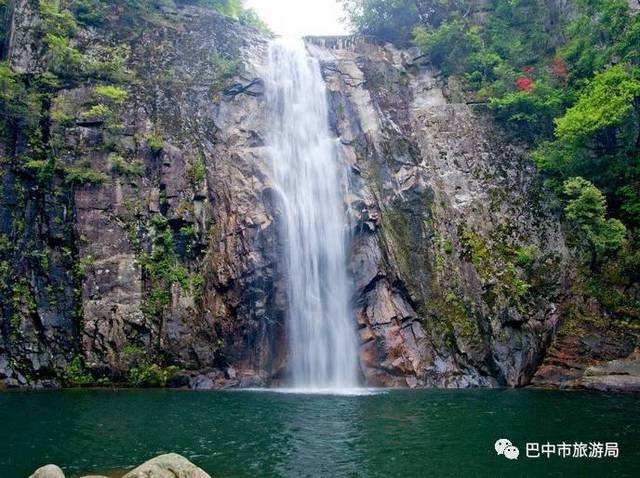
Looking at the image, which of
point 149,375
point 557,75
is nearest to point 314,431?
point 149,375

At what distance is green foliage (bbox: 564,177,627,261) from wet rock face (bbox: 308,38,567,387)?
240cm

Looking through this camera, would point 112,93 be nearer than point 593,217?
No

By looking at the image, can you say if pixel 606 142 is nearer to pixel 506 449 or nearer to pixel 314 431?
pixel 506 449

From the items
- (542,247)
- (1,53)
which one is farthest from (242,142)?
(542,247)

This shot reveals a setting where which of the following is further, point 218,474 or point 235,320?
point 235,320

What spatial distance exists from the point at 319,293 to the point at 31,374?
1170 centimetres

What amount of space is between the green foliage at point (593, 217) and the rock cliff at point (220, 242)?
2311mm

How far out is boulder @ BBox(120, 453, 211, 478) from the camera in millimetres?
7574

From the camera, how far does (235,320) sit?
21.7 m

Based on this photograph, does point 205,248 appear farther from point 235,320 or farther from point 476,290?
point 476,290

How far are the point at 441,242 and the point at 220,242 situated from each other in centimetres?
1015

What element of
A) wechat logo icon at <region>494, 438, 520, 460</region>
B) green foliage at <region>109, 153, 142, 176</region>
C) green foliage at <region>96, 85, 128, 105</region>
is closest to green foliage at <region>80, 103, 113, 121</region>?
green foliage at <region>96, 85, 128, 105</region>

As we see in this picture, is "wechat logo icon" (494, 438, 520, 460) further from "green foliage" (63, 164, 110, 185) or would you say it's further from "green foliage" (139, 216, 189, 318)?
"green foliage" (63, 164, 110, 185)

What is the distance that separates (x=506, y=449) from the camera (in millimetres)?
10266
